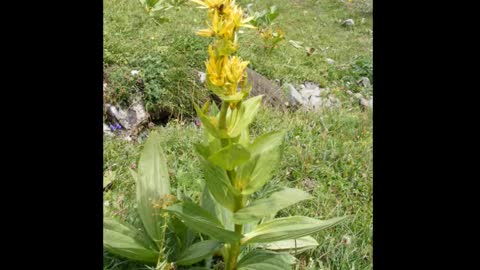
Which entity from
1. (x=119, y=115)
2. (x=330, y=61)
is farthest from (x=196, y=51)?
(x=330, y=61)

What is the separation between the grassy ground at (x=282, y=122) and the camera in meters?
2.39

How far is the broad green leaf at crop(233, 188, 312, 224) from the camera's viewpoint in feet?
5.84

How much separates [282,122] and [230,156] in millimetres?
1866

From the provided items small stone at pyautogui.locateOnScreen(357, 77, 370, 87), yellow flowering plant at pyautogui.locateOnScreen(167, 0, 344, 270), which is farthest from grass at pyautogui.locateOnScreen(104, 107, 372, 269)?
small stone at pyautogui.locateOnScreen(357, 77, 370, 87)

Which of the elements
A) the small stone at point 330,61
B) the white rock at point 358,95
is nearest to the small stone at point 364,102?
the white rock at point 358,95

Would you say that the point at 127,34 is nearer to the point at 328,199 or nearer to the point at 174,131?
the point at 174,131

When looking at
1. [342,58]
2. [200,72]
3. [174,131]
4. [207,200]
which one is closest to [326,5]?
[342,58]

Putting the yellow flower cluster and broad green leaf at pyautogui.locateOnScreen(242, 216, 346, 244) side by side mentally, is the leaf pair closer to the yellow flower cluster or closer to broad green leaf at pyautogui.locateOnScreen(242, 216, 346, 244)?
broad green leaf at pyautogui.locateOnScreen(242, 216, 346, 244)

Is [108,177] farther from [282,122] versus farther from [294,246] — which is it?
[282,122]

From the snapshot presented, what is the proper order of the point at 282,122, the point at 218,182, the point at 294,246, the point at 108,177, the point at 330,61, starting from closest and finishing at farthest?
1. the point at 218,182
2. the point at 294,246
3. the point at 108,177
4. the point at 282,122
5. the point at 330,61

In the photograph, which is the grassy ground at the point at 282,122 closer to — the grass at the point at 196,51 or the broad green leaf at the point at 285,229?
the grass at the point at 196,51

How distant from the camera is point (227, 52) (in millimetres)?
1577

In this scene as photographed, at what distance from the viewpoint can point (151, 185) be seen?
6.75ft

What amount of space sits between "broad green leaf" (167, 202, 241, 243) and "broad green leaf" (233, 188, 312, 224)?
0.21ft
